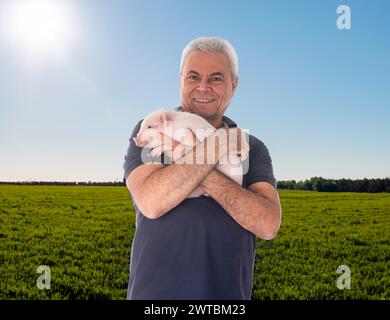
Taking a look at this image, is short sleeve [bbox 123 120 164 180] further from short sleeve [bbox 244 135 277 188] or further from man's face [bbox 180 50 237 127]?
short sleeve [bbox 244 135 277 188]

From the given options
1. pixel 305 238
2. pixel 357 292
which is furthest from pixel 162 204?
pixel 305 238

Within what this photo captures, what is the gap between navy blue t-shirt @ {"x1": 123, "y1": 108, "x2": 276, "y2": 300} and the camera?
2201 millimetres

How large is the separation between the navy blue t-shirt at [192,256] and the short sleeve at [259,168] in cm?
36

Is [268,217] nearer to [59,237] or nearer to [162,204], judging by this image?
[162,204]

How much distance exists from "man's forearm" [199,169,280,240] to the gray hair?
76 cm

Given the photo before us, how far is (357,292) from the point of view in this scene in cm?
668

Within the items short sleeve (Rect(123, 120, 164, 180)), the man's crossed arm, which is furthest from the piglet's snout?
the man's crossed arm

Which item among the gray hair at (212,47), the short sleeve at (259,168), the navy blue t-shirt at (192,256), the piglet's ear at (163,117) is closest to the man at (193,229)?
the navy blue t-shirt at (192,256)

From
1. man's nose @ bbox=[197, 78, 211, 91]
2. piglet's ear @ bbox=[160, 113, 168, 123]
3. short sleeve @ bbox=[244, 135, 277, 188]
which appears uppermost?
man's nose @ bbox=[197, 78, 211, 91]

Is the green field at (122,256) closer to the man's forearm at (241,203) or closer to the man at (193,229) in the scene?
the man at (193,229)

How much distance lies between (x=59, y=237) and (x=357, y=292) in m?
7.11

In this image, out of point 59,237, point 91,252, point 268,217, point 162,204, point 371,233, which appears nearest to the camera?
point 162,204

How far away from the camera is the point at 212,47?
2.55m
